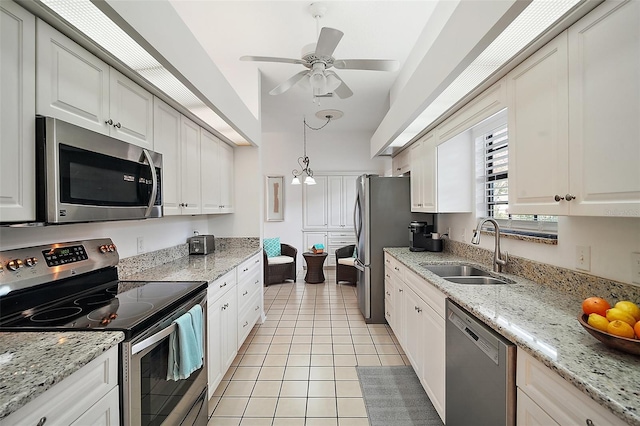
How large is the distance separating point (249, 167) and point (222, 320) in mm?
2009

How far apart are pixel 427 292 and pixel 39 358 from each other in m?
1.98

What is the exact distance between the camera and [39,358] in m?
0.92

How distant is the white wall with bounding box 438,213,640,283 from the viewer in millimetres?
1282

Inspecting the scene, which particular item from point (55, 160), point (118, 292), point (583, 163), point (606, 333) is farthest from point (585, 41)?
point (118, 292)

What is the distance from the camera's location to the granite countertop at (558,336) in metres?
0.75

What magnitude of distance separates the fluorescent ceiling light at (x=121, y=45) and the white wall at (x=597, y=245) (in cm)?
237

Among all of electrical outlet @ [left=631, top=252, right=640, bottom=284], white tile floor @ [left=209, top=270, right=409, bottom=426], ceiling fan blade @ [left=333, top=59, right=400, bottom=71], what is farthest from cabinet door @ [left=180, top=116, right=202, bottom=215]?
electrical outlet @ [left=631, top=252, right=640, bottom=284]

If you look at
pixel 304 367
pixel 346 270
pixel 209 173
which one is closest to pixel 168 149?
pixel 209 173

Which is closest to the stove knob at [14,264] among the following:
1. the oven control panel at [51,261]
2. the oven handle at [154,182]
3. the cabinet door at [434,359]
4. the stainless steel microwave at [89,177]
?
the oven control panel at [51,261]

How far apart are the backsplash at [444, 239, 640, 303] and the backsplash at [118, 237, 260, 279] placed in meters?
2.60

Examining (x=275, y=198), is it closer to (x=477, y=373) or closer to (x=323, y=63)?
(x=323, y=63)

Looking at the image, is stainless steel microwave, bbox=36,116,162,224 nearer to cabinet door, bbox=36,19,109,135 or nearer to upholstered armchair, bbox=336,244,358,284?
cabinet door, bbox=36,19,109,135

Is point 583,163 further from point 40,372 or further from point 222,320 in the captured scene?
point 222,320

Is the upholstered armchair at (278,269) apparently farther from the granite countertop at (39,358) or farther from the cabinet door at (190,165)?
the granite countertop at (39,358)
